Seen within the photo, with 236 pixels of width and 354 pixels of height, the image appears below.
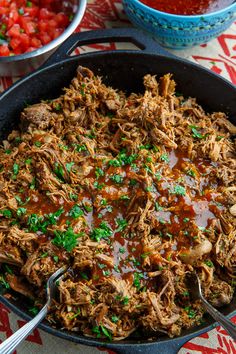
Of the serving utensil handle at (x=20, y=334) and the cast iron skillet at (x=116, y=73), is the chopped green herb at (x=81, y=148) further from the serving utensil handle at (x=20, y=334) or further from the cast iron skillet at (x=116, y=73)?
the serving utensil handle at (x=20, y=334)

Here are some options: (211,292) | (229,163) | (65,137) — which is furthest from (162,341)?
(65,137)

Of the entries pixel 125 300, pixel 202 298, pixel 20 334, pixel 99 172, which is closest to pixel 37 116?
pixel 99 172

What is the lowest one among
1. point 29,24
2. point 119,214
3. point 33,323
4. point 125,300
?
point 125,300

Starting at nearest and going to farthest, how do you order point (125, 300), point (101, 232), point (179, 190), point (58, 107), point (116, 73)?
1. point (125, 300)
2. point (101, 232)
3. point (179, 190)
4. point (58, 107)
5. point (116, 73)

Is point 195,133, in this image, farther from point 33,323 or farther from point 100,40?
point 33,323

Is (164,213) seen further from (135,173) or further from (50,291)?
(50,291)

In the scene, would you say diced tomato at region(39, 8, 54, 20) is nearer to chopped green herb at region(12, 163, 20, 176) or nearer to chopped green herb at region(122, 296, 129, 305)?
chopped green herb at region(12, 163, 20, 176)

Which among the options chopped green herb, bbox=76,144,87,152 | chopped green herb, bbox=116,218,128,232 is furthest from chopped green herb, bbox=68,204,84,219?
chopped green herb, bbox=76,144,87,152
